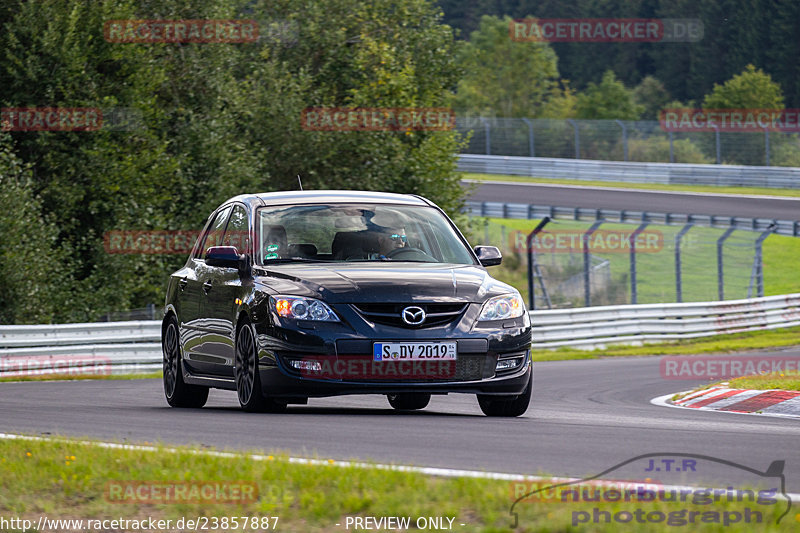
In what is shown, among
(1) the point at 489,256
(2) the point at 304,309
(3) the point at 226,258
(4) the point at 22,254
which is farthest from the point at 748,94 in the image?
(2) the point at 304,309

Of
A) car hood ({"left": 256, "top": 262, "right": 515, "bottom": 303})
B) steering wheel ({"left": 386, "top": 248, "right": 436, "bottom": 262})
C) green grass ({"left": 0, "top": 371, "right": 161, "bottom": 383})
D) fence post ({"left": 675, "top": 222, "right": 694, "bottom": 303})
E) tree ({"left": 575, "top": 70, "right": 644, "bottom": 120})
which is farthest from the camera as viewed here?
tree ({"left": 575, "top": 70, "right": 644, "bottom": 120})

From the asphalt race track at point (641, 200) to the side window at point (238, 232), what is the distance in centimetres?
3068

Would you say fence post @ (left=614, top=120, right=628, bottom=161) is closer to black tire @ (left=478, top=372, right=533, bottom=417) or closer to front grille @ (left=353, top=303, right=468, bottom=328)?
black tire @ (left=478, top=372, right=533, bottom=417)

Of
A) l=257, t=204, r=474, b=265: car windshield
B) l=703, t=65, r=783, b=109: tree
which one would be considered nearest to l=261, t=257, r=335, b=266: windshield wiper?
l=257, t=204, r=474, b=265: car windshield

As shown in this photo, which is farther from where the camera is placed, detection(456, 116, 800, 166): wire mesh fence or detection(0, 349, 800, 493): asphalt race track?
detection(456, 116, 800, 166): wire mesh fence

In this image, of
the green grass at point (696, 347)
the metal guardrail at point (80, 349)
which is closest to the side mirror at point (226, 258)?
the metal guardrail at point (80, 349)

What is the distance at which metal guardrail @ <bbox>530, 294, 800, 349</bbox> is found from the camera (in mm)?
25844

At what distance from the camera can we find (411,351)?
8.48 m

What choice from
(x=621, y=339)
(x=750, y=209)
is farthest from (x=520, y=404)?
(x=750, y=209)

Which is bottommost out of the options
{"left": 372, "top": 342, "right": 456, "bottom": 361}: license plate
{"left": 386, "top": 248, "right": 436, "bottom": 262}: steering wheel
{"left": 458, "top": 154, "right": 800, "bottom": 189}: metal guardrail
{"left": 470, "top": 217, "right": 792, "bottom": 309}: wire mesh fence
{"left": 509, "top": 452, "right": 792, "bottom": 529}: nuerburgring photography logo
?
{"left": 470, "top": 217, "right": 792, "bottom": 309}: wire mesh fence

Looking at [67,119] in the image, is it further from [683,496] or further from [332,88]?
[683,496]

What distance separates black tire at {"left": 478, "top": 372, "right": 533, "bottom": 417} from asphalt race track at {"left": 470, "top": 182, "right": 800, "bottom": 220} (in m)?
31.4

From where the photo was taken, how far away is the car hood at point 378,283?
8.55 metres

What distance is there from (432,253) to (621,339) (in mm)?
17540
